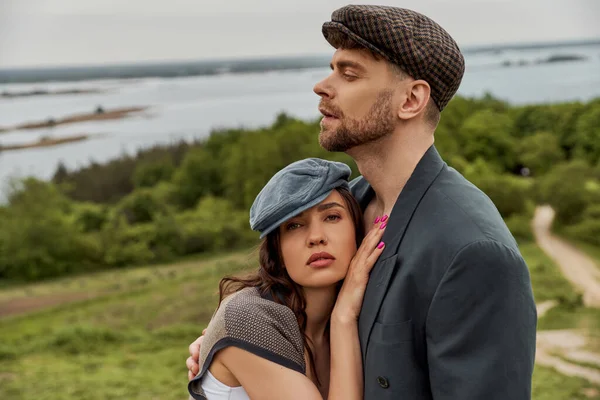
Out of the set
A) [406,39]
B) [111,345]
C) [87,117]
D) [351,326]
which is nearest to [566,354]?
[111,345]

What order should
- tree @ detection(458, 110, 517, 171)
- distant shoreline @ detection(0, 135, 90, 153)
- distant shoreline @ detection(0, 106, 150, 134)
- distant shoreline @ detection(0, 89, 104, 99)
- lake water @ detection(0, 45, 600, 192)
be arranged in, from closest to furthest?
tree @ detection(458, 110, 517, 171)
lake water @ detection(0, 45, 600, 192)
distant shoreline @ detection(0, 135, 90, 153)
distant shoreline @ detection(0, 106, 150, 134)
distant shoreline @ detection(0, 89, 104, 99)

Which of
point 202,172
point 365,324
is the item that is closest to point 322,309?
point 365,324

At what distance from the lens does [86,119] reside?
107 meters

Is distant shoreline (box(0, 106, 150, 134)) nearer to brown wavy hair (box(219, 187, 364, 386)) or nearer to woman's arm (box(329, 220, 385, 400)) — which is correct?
brown wavy hair (box(219, 187, 364, 386))

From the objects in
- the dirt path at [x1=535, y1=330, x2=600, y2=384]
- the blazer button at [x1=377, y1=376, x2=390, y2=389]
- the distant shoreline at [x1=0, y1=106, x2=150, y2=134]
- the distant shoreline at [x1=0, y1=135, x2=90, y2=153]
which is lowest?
the distant shoreline at [x1=0, y1=106, x2=150, y2=134]

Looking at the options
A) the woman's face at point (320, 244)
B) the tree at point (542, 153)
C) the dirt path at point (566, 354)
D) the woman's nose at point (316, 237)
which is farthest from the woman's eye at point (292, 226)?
the tree at point (542, 153)

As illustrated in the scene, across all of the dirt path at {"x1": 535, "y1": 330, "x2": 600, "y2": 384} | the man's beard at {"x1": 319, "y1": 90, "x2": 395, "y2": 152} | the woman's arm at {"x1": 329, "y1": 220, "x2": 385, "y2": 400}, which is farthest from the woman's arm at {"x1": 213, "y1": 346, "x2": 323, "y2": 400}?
the dirt path at {"x1": 535, "y1": 330, "x2": 600, "y2": 384}

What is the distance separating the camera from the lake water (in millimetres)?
82500

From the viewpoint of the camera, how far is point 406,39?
7.96 ft

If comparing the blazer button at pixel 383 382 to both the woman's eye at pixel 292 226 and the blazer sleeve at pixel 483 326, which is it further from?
the woman's eye at pixel 292 226

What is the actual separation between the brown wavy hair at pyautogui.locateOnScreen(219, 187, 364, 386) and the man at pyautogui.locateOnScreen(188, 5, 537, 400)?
140 millimetres

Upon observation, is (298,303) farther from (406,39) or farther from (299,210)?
(406,39)

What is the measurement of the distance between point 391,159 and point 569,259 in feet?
97.0

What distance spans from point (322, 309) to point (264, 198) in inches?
21.7
